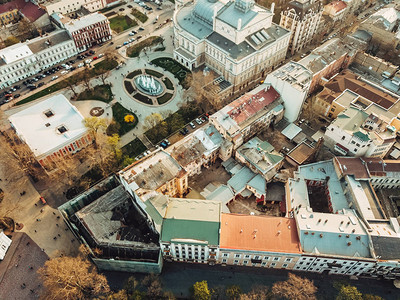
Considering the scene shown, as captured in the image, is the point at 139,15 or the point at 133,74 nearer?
the point at 133,74

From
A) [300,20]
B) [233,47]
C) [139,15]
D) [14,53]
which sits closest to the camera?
[233,47]

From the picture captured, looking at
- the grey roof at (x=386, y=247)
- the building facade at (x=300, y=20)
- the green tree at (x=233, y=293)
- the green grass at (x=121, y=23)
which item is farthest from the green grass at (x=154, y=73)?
the grey roof at (x=386, y=247)

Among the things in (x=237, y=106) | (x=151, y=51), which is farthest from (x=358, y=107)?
(x=151, y=51)

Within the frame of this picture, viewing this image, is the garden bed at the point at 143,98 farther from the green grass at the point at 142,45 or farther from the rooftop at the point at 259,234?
the rooftop at the point at 259,234

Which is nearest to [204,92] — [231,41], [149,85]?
[231,41]

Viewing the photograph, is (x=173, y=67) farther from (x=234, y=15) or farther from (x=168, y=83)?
(x=234, y=15)

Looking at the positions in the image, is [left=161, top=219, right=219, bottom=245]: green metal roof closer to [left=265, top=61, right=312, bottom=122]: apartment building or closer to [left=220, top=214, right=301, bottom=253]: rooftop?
[left=220, top=214, right=301, bottom=253]: rooftop
